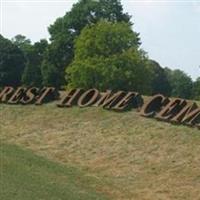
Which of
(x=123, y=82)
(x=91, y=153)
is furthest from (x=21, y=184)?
(x=123, y=82)

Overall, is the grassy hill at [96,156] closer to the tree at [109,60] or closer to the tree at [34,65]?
the tree at [109,60]

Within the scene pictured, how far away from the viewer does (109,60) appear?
4566 centimetres

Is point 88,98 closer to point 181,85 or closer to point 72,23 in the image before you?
point 72,23

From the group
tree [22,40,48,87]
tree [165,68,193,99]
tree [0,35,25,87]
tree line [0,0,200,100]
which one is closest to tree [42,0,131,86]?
tree line [0,0,200,100]

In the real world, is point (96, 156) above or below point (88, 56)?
below

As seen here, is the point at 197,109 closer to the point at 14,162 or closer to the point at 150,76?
the point at 14,162

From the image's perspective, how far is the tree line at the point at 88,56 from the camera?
45.8 m

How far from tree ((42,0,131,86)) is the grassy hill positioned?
99.3 feet

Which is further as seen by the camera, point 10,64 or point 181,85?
point 181,85

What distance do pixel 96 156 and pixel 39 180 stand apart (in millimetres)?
4199

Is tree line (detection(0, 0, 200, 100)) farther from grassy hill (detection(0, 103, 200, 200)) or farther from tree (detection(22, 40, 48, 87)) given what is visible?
grassy hill (detection(0, 103, 200, 200))

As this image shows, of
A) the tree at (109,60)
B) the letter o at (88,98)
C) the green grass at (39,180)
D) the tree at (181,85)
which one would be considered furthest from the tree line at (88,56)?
the green grass at (39,180)

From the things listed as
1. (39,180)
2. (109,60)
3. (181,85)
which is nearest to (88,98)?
(39,180)

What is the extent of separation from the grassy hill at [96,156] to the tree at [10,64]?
4213cm
